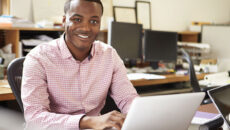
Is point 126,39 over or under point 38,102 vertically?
over

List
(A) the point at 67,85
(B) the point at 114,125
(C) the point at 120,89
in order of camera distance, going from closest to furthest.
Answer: (B) the point at 114,125, (A) the point at 67,85, (C) the point at 120,89

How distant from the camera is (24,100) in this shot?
135cm

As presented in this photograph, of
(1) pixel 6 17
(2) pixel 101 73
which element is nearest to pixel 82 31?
(2) pixel 101 73

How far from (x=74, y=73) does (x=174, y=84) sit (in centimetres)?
218

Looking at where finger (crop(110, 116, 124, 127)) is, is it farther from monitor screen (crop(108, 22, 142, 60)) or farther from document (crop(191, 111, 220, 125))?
monitor screen (crop(108, 22, 142, 60))

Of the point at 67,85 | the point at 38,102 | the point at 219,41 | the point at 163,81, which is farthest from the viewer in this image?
the point at 219,41

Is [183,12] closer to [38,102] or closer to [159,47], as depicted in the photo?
[159,47]

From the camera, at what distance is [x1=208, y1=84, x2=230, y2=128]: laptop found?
1.18 metres

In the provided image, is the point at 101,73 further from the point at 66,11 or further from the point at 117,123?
the point at 117,123

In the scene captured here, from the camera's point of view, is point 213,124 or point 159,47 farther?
point 159,47

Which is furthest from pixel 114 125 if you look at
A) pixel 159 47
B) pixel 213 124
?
pixel 159 47

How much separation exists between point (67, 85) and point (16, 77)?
0.25m

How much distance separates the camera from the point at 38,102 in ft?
4.44

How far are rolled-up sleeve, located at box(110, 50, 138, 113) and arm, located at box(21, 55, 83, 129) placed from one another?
389 mm
